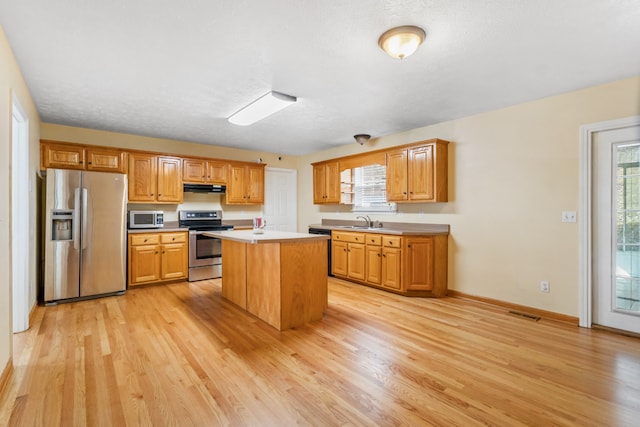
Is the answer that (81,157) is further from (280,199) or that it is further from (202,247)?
(280,199)

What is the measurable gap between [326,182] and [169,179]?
2.79m

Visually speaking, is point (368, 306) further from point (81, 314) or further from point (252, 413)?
point (81, 314)

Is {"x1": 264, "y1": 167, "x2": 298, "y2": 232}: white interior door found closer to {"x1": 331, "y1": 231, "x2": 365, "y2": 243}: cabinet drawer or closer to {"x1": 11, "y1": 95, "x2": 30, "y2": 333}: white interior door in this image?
{"x1": 331, "y1": 231, "x2": 365, "y2": 243}: cabinet drawer

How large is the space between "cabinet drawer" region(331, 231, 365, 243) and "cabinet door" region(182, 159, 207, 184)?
101 inches

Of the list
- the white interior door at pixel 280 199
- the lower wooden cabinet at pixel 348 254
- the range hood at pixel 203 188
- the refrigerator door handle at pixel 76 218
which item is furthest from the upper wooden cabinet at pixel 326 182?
the refrigerator door handle at pixel 76 218

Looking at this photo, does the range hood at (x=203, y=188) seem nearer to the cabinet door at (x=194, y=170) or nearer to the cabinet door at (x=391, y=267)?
the cabinet door at (x=194, y=170)

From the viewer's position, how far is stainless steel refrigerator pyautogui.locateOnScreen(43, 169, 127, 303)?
3934mm

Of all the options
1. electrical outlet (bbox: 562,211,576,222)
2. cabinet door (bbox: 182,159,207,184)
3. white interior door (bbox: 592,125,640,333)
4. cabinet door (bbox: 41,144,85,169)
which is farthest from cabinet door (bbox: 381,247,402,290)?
cabinet door (bbox: 41,144,85,169)

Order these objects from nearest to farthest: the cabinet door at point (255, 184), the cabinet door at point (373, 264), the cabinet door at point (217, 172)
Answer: the cabinet door at point (373, 264), the cabinet door at point (217, 172), the cabinet door at point (255, 184)

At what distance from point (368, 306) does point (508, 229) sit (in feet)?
6.49

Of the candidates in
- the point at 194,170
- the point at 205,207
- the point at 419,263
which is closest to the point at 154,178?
the point at 194,170

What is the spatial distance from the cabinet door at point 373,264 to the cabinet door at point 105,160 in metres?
4.03

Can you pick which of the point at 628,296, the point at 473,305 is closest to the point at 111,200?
the point at 473,305

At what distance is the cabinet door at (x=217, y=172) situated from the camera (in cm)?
562
